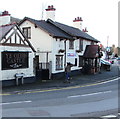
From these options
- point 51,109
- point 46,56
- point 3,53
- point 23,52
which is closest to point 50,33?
point 46,56

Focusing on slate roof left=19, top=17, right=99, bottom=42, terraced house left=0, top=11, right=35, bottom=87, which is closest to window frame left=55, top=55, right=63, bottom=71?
slate roof left=19, top=17, right=99, bottom=42

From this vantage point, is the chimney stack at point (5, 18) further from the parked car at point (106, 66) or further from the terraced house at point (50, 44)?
the parked car at point (106, 66)

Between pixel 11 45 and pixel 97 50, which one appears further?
pixel 97 50

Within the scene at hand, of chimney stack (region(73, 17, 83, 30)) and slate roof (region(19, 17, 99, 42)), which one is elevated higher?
chimney stack (region(73, 17, 83, 30))

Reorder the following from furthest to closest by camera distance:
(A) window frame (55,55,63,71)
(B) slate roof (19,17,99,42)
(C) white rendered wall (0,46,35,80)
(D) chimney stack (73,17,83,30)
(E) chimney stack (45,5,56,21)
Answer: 1. (D) chimney stack (73,17,83,30)
2. (E) chimney stack (45,5,56,21)
3. (A) window frame (55,55,63,71)
4. (B) slate roof (19,17,99,42)
5. (C) white rendered wall (0,46,35,80)

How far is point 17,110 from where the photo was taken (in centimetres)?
780

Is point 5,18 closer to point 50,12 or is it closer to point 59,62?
point 50,12

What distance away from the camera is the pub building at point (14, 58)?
46.9 feet

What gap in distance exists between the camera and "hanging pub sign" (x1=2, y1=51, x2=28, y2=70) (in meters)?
14.4

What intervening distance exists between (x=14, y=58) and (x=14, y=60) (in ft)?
0.59

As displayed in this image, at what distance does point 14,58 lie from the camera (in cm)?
1519

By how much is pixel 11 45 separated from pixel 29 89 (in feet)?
14.3

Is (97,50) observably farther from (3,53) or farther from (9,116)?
(9,116)

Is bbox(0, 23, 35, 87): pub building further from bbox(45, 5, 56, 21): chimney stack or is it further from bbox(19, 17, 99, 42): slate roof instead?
bbox(45, 5, 56, 21): chimney stack
